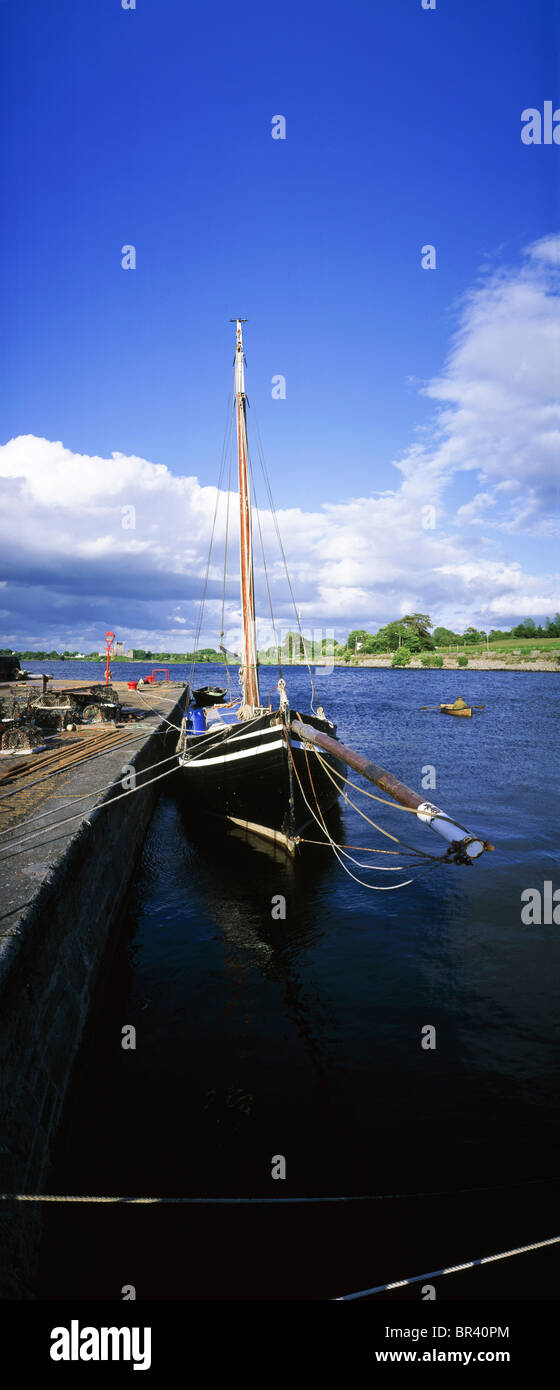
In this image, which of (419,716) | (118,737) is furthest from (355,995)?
(419,716)

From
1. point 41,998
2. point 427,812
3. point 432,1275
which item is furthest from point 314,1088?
point 427,812

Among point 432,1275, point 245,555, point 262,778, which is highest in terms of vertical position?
point 245,555

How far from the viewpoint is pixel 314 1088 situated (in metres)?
7.02

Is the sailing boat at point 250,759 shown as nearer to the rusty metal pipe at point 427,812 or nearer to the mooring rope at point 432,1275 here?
the rusty metal pipe at point 427,812

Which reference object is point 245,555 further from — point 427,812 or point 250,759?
point 427,812

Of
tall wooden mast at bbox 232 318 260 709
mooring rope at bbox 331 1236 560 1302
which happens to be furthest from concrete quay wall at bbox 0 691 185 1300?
tall wooden mast at bbox 232 318 260 709

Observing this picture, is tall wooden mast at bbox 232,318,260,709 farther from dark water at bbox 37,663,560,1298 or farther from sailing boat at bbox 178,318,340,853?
dark water at bbox 37,663,560,1298

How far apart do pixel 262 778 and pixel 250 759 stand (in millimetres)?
603

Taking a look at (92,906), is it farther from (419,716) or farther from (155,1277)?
(419,716)

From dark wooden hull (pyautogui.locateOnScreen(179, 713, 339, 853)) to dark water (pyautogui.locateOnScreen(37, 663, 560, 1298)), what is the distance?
1.85 meters

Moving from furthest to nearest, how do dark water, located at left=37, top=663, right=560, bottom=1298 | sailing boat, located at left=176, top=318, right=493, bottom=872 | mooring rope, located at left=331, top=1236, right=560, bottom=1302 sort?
sailing boat, located at left=176, top=318, right=493, bottom=872, dark water, located at left=37, top=663, right=560, bottom=1298, mooring rope, located at left=331, top=1236, right=560, bottom=1302

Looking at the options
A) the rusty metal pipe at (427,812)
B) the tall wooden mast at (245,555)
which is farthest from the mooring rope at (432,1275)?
the tall wooden mast at (245,555)

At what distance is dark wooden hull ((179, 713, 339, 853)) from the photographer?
14531 mm

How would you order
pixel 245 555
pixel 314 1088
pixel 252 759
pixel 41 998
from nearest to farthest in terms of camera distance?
pixel 41 998, pixel 314 1088, pixel 252 759, pixel 245 555
